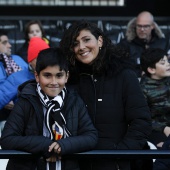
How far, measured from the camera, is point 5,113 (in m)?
5.63

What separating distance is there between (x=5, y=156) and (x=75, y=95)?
0.66 meters

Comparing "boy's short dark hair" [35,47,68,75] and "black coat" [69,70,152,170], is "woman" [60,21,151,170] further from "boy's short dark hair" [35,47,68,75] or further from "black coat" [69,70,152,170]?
"boy's short dark hair" [35,47,68,75]

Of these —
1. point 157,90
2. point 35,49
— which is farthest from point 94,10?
point 35,49

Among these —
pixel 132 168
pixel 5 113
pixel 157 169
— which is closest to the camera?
pixel 132 168

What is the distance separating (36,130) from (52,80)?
13.2 inches

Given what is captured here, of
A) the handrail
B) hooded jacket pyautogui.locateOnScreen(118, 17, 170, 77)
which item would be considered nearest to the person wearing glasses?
hooded jacket pyautogui.locateOnScreen(118, 17, 170, 77)

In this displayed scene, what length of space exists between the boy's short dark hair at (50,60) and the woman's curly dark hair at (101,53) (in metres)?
0.12

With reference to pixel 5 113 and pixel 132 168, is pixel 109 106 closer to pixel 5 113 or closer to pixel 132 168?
pixel 132 168

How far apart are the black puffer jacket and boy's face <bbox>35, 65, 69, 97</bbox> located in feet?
0.26

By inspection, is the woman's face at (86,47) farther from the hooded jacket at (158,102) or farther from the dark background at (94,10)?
the dark background at (94,10)

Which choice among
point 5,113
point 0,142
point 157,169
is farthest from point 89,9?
point 0,142

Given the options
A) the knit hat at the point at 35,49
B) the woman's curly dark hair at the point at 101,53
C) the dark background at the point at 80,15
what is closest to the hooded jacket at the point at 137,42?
the dark background at the point at 80,15

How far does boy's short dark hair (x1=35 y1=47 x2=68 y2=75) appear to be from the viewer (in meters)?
3.62

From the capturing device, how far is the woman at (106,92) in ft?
12.1
